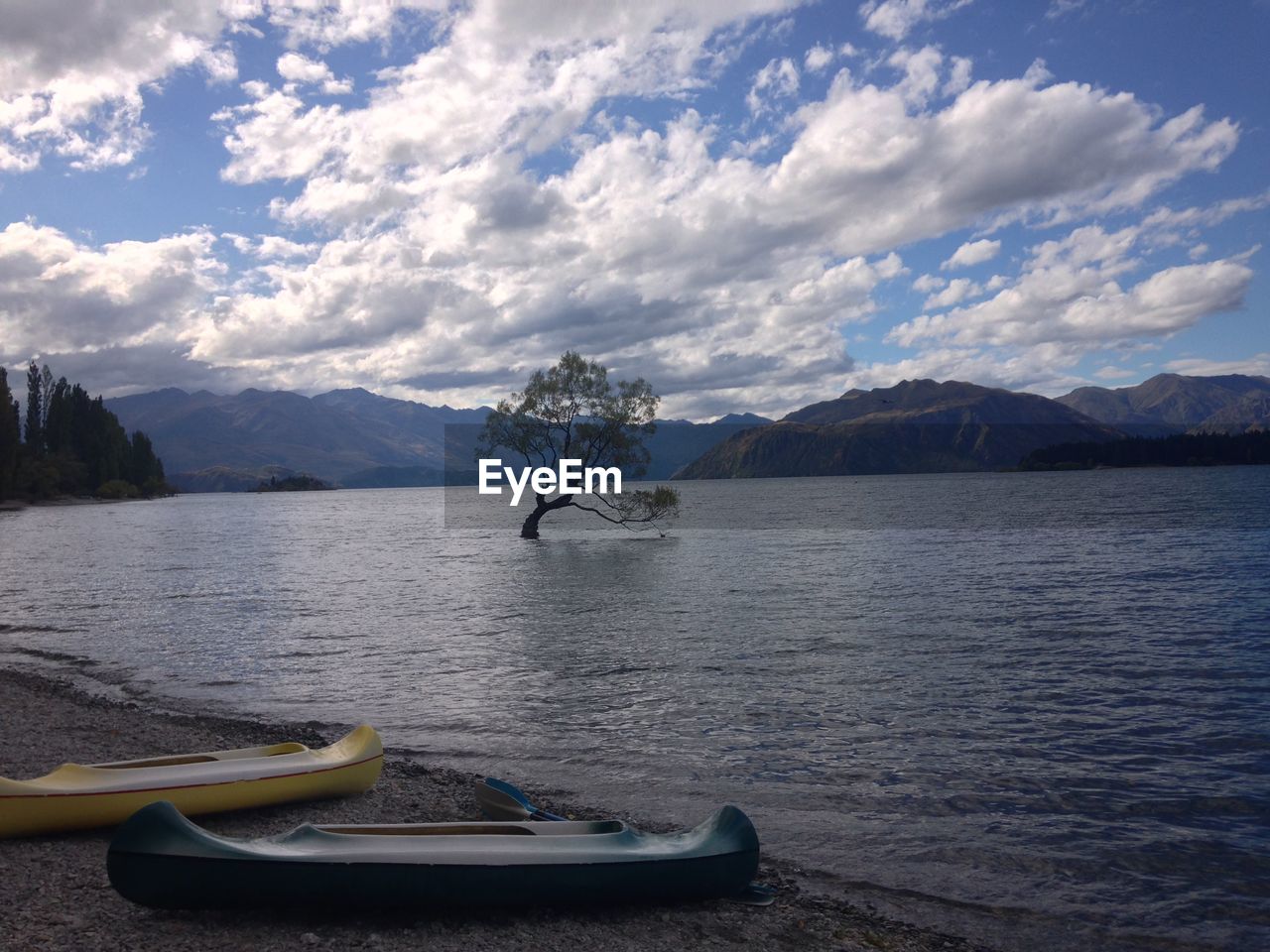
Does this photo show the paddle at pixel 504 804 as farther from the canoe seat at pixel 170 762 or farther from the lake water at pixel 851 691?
the canoe seat at pixel 170 762

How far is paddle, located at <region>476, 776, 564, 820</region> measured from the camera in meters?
11.4

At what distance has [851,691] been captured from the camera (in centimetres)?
2041

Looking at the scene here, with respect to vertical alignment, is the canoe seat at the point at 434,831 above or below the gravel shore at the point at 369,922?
above

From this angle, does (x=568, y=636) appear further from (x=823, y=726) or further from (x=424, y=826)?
(x=424, y=826)

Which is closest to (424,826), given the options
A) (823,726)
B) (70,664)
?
(823,726)

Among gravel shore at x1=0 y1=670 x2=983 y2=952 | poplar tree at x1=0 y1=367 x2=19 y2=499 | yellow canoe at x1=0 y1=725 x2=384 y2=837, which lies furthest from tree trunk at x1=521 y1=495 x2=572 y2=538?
poplar tree at x1=0 y1=367 x2=19 y2=499

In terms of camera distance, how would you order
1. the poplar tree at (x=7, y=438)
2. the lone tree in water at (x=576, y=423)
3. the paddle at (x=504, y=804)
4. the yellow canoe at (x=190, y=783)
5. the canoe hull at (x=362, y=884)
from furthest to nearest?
the poplar tree at (x=7, y=438)
the lone tree in water at (x=576, y=423)
the paddle at (x=504, y=804)
the yellow canoe at (x=190, y=783)
the canoe hull at (x=362, y=884)

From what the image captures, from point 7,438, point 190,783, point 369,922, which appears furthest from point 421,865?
point 7,438

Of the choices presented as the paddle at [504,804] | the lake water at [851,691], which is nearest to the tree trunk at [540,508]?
the lake water at [851,691]

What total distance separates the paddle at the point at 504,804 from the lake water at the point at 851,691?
1918 mm

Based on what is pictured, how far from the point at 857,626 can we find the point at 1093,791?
16685 mm

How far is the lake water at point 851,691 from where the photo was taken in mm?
10891

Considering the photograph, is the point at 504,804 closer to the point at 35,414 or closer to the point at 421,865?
the point at 421,865

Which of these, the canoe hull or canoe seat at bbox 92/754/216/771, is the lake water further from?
canoe seat at bbox 92/754/216/771
